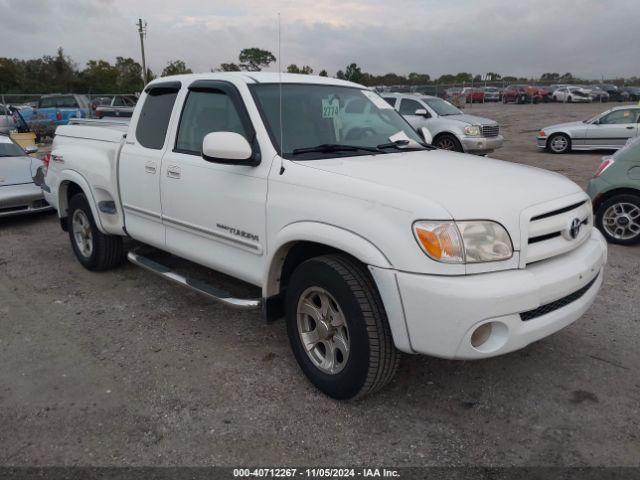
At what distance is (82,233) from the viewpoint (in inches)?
223

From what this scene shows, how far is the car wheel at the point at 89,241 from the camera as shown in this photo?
5.37 meters

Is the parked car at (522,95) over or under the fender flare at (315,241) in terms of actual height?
over

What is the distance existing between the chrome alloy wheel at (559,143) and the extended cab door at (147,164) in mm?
14240

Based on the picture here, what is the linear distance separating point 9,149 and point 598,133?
1439 cm

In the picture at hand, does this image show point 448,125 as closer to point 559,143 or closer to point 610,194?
point 559,143

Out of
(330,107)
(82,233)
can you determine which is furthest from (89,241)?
(330,107)

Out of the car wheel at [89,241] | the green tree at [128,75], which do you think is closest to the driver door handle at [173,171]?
the car wheel at [89,241]

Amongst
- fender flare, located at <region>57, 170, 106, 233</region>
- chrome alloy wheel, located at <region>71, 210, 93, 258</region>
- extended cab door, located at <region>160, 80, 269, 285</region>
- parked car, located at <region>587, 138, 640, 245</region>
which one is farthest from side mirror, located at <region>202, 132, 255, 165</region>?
parked car, located at <region>587, 138, 640, 245</region>

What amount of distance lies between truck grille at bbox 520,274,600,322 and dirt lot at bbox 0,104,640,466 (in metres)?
0.65

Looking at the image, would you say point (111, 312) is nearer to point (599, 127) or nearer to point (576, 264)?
point (576, 264)

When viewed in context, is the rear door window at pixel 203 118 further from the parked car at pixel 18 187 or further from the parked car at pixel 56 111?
the parked car at pixel 56 111

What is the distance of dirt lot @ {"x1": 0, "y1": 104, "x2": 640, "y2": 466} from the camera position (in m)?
2.79

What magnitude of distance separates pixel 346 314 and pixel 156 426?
1.25 metres

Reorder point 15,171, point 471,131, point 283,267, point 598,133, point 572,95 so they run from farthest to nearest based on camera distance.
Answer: point 572,95 → point 598,133 → point 471,131 → point 15,171 → point 283,267
